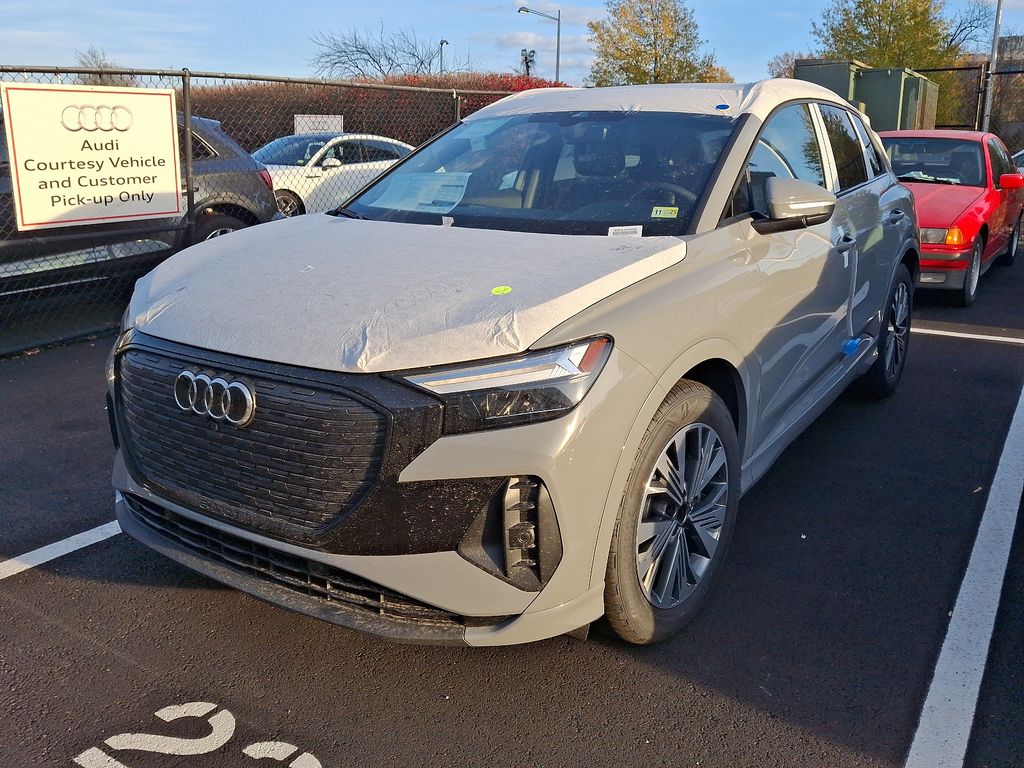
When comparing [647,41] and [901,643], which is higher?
[647,41]

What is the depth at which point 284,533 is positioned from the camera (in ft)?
8.54

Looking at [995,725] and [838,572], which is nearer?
[995,725]

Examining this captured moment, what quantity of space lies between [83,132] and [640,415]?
18.8 ft

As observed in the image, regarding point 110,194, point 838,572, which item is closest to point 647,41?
point 110,194

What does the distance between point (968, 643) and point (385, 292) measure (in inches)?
87.2

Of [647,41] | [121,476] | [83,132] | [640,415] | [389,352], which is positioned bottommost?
[121,476]

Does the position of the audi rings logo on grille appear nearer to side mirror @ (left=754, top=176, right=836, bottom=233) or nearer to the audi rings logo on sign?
side mirror @ (left=754, top=176, right=836, bottom=233)

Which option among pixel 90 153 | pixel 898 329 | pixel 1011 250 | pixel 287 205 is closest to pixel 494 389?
pixel 898 329

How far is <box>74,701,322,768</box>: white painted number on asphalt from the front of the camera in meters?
2.54

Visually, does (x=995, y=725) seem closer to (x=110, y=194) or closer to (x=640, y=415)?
(x=640, y=415)

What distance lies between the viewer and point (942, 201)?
879 centimetres

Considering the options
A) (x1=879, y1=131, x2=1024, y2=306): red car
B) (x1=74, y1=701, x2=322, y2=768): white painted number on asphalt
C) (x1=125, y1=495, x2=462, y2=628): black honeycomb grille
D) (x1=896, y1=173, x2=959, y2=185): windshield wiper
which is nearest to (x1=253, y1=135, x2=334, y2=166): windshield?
(x1=879, y1=131, x2=1024, y2=306): red car

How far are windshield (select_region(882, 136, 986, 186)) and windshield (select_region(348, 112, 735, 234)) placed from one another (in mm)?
6409

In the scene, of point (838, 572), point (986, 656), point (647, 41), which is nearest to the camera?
point (986, 656)
